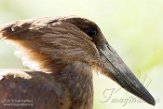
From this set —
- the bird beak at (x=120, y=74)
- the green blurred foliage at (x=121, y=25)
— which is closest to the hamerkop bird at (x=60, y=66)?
the bird beak at (x=120, y=74)

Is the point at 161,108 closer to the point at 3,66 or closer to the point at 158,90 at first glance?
the point at 158,90

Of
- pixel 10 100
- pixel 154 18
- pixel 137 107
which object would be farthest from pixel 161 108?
pixel 10 100

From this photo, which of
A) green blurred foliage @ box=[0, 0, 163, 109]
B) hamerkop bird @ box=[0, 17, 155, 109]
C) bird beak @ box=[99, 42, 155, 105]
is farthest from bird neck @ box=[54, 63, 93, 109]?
green blurred foliage @ box=[0, 0, 163, 109]

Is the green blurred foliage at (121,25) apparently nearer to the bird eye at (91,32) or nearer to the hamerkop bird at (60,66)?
the hamerkop bird at (60,66)

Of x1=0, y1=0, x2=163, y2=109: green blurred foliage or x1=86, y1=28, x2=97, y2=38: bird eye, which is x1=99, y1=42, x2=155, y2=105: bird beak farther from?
x1=0, y1=0, x2=163, y2=109: green blurred foliage

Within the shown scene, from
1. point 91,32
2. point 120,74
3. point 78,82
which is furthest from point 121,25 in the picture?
point 78,82

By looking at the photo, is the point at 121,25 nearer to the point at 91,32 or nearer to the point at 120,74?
the point at 120,74

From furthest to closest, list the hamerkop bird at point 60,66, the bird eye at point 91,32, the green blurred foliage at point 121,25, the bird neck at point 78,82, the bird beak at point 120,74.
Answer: the green blurred foliage at point 121,25, the bird beak at point 120,74, the bird eye at point 91,32, the bird neck at point 78,82, the hamerkop bird at point 60,66

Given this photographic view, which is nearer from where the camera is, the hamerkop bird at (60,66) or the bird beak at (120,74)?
the hamerkop bird at (60,66)
